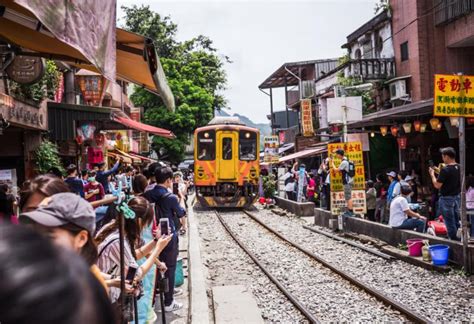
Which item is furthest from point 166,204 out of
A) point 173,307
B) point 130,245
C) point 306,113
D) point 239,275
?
point 306,113

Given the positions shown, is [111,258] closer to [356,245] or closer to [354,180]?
[356,245]

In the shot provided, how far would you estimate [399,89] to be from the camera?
18.5 m

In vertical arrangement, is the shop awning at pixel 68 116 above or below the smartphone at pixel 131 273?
above

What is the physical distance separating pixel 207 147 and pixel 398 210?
9785 millimetres

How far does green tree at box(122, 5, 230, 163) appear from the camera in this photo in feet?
105

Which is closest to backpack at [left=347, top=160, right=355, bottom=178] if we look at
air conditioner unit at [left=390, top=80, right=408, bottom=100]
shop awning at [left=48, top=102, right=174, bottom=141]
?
shop awning at [left=48, top=102, right=174, bottom=141]

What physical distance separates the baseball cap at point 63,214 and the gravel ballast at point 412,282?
445cm

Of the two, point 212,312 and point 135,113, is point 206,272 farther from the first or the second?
point 135,113

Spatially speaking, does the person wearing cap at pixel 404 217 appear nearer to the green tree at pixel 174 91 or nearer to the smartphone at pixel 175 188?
the smartphone at pixel 175 188

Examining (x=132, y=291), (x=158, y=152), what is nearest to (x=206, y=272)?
(x=132, y=291)

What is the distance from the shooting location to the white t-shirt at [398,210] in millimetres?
8727

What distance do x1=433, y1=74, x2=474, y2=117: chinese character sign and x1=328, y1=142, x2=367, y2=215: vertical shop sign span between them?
3.68 meters

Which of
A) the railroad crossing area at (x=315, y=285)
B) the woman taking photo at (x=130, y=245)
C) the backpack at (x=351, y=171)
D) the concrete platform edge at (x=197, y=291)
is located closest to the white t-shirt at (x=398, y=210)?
the railroad crossing area at (x=315, y=285)

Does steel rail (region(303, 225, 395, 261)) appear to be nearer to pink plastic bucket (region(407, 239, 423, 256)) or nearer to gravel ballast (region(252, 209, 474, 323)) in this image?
gravel ballast (region(252, 209, 474, 323))
